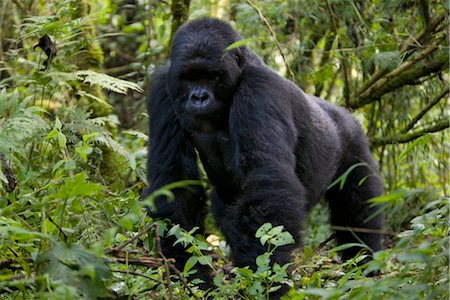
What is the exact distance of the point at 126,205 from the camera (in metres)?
3.53

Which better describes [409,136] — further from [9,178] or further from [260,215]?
[9,178]

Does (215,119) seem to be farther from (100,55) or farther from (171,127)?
(100,55)

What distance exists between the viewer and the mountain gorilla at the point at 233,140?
3693 millimetres

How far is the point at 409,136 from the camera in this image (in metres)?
5.70

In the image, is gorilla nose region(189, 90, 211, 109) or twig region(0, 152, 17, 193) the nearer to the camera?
twig region(0, 152, 17, 193)

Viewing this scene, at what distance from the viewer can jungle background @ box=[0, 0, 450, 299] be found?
2.54 meters

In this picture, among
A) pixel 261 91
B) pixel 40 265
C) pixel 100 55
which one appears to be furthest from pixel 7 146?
pixel 100 55

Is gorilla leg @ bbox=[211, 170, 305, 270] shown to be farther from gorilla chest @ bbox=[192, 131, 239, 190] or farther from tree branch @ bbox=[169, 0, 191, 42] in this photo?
tree branch @ bbox=[169, 0, 191, 42]

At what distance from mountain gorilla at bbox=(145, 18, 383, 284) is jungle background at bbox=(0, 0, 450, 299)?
16cm

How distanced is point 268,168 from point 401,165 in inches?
121

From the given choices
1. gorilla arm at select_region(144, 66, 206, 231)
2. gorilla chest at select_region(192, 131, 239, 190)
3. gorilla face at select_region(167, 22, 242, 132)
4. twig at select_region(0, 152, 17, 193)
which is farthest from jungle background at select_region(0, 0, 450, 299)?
gorilla chest at select_region(192, 131, 239, 190)

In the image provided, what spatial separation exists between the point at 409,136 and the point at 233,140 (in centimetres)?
208

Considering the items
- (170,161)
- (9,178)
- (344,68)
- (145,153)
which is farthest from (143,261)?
(344,68)

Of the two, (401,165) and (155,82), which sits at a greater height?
(155,82)
